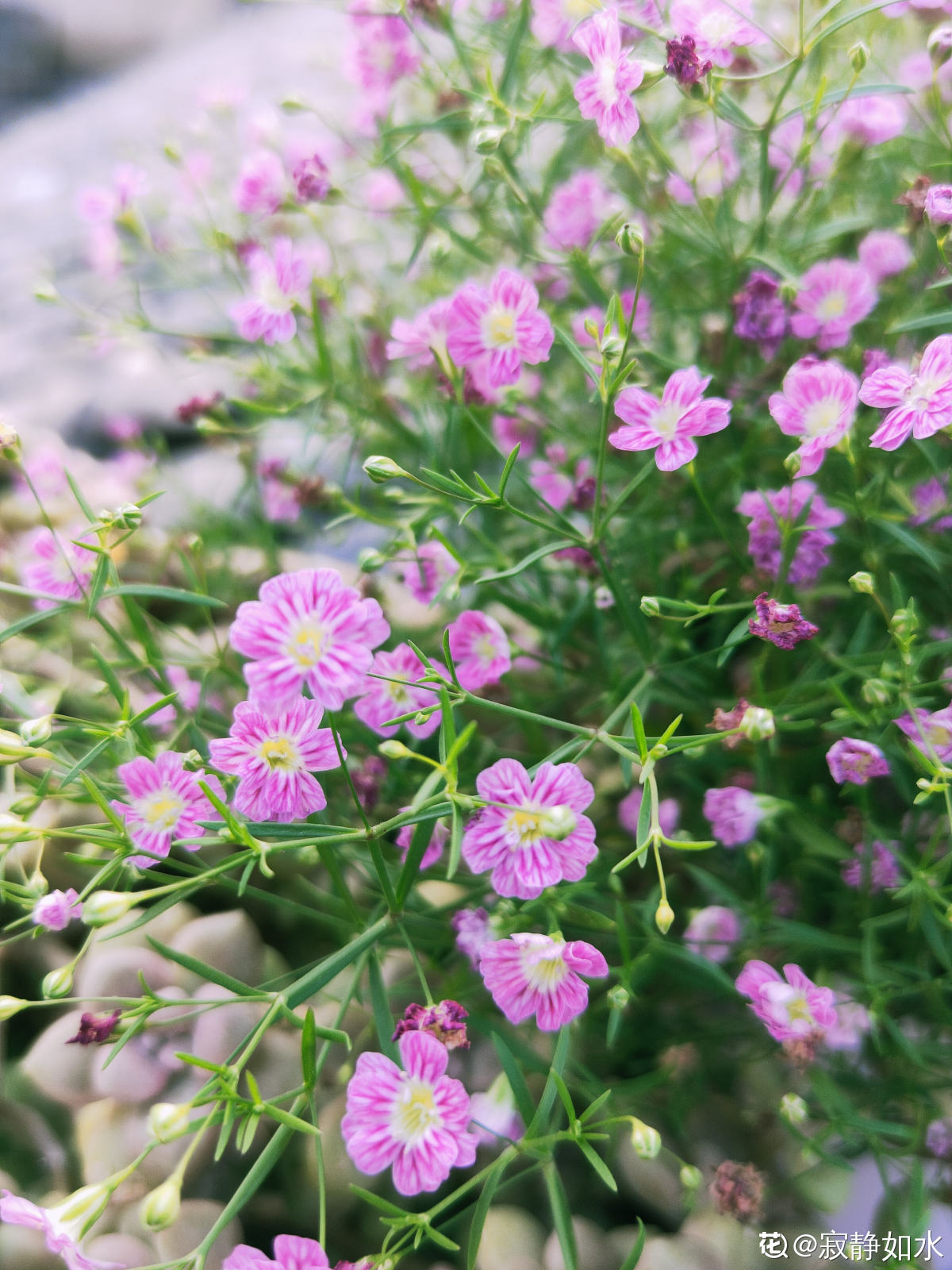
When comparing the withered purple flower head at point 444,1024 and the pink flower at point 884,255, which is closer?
the withered purple flower head at point 444,1024

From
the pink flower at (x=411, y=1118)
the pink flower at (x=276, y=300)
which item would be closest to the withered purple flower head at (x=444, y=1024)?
the pink flower at (x=411, y=1118)

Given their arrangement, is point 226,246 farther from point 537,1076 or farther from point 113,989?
point 537,1076

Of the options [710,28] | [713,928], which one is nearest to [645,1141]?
[713,928]

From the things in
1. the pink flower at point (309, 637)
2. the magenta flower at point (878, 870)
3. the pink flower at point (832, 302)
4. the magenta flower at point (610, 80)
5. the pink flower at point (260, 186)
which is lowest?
the magenta flower at point (878, 870)

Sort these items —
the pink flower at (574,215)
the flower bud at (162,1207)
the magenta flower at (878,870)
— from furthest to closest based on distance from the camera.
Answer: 1. the pink flower at (574,215)
2. the magenta flower at (878,870)
3. the flower bud at (162,1207)

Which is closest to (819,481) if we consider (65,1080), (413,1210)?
(413,1210)

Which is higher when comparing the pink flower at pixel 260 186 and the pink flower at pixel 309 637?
the pink flower at pixel 260 186

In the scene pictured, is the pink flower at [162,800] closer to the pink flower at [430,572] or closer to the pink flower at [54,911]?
the pink flower at [54,911]

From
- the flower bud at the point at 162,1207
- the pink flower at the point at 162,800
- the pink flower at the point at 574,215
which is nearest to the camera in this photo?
the flower bud at the point at 162,1207
